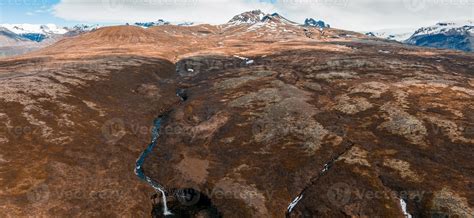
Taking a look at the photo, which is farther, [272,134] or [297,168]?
[272,134]

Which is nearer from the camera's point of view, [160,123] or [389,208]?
[389,208]

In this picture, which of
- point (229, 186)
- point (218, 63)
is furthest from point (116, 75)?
point (229, 186)

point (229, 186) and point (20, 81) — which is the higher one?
point (20, 81)

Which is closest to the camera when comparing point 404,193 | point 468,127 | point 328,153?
point 404,193

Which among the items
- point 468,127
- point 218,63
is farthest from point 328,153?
point 218,63

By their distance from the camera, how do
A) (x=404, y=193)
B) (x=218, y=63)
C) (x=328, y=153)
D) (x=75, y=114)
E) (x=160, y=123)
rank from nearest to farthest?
(x=404, y=193) → (x=328, y=153) → (x=75, y=114) → (x=160, y=123) → (x=218, y=63)

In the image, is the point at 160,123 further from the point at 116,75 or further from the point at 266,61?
the point at 266,61

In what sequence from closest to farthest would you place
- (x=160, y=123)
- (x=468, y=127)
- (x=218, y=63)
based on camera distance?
(x=468, y=127), (x=160, y=123), (x=218, y=63)

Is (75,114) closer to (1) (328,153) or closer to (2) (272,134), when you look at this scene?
(2) (272,134)

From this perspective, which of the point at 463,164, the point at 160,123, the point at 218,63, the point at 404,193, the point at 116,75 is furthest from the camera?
the point at 218,63

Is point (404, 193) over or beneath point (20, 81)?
beneath
